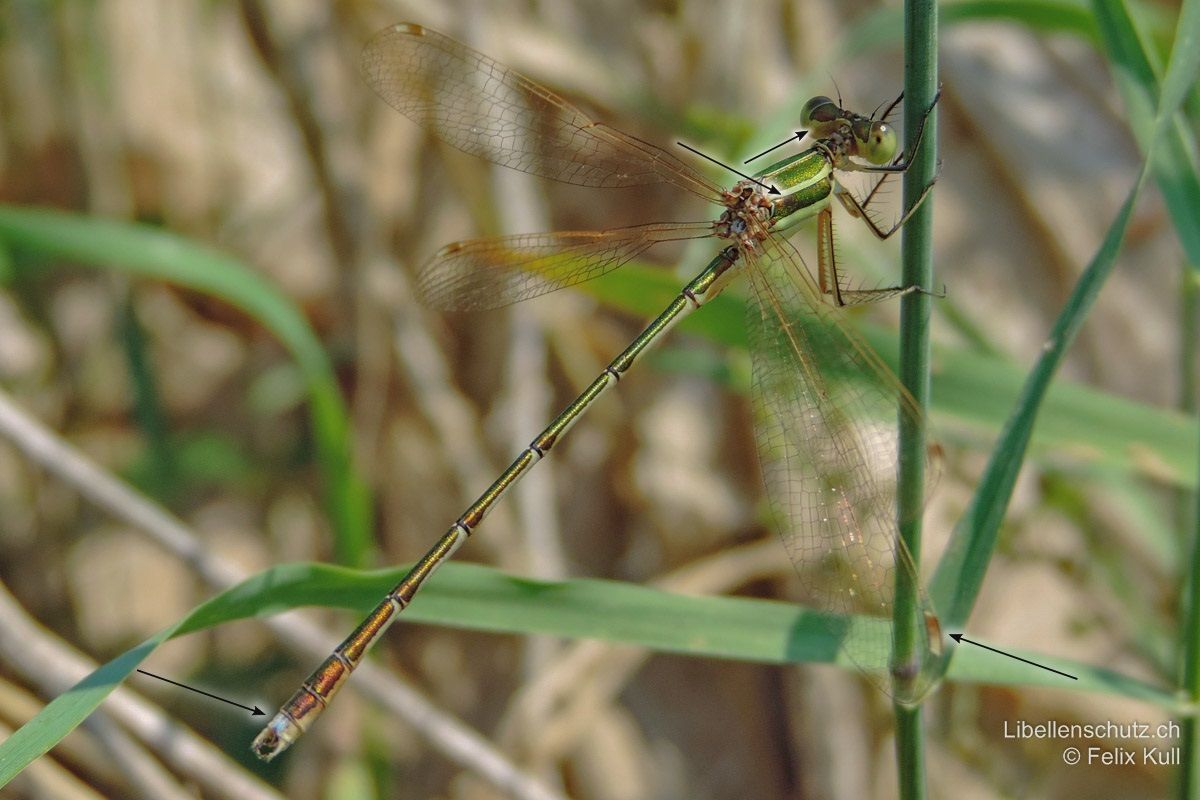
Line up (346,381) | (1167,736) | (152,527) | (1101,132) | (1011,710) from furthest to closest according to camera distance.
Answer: (346,381) < (1101,132) < (1011,710) < (1167,736) < (152,527)

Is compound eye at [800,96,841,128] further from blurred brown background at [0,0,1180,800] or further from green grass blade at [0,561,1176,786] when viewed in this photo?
green grass blade at [0,561,1176,786]

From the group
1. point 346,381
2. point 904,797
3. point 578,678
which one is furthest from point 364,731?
point 904,797

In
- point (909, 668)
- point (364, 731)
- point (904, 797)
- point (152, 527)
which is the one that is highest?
point (909, 668)

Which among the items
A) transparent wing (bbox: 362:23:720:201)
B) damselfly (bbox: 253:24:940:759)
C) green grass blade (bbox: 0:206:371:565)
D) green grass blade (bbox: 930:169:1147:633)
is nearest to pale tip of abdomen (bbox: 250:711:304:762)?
damselfly (bbox: 253:24:940:759)

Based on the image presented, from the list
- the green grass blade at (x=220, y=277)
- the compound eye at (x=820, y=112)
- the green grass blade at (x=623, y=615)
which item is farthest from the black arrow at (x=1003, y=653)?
the green grass blade at (x=220, y=277)

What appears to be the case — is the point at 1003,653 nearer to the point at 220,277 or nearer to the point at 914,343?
the point at 914,343

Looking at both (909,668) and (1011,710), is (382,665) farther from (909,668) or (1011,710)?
(909,668)

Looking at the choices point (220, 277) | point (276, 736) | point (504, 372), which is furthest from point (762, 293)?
point (504, 372)
